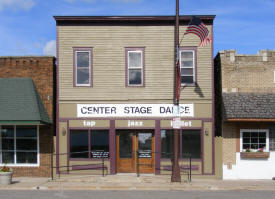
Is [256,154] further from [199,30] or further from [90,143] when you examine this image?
[90,143]

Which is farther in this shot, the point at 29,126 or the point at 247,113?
the point at 29,126

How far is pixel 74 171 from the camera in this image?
17.0m

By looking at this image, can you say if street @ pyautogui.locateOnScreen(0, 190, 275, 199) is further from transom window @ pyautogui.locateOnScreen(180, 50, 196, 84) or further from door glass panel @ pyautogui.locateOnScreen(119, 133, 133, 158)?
transom window @ pyautogui.locateOnScreen(180, 50, 196, 84)

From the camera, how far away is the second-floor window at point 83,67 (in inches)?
679

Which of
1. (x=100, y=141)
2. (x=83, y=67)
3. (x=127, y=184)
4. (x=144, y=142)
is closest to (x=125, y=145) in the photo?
(x=144, y=142)

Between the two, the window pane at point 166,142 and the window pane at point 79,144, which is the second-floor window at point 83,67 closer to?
the window pane at point 79,144

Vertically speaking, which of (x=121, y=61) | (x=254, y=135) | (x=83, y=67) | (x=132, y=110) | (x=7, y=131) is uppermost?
(x=121, y=61)

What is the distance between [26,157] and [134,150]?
16.4 ft

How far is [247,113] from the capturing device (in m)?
16.1

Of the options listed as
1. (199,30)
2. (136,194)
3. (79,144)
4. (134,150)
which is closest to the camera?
(136,194)

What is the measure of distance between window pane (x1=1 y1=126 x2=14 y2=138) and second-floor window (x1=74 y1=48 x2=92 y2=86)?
3.69 m

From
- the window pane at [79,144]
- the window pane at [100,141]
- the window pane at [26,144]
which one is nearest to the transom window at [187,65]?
the window pane at [100,141]

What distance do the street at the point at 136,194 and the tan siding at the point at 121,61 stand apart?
484 centimetres

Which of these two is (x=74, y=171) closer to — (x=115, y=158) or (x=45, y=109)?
(x=115, y=158)
